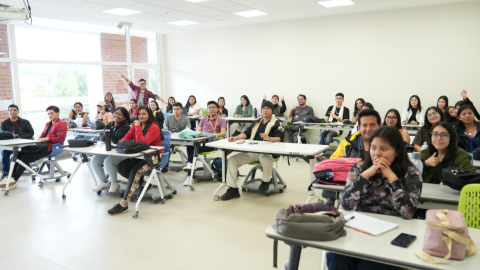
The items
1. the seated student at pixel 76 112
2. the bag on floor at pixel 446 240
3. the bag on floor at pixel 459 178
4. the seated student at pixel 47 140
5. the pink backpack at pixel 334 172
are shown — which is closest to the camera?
the bag on floor at pixel 446 240

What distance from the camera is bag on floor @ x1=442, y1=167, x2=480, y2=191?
2.49 m

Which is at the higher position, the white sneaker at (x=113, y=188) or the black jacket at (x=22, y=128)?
the black jacket at (x=22, y=128)

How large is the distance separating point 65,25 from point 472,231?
915cm

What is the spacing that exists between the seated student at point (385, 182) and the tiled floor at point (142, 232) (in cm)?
97

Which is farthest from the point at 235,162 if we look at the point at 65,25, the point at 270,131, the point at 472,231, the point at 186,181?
the point at 65,25

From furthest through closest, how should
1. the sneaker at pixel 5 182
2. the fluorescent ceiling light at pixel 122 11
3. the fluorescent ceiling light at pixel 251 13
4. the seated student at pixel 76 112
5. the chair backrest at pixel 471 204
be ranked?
1. the seated student at pixel 76 112
2. the fluorescent ceiling light at pixel 251 13
3. the fluorescent ceiling light at pixel 122 11
4. the sneaker at pixel 5 182
5. the chair backrest at pixel 471 204

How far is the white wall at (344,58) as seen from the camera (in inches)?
297

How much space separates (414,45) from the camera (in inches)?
309

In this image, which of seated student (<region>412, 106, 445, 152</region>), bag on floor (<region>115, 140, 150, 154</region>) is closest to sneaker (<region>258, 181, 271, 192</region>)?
bag on floor (<region>115, 140, 150, 154</region>)

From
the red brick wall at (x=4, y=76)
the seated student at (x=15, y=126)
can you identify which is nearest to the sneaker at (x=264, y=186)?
the seated student at (x=15, y=126)

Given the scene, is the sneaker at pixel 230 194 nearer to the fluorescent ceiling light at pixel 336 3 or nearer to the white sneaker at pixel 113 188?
the white sneaker at pixel 113 188

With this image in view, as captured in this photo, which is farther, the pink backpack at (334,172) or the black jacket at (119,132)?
the black jacket at (119,132)

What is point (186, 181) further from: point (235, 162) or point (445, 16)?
point (445, 16)

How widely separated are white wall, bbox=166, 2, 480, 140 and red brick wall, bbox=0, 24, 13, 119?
15.2 ft
